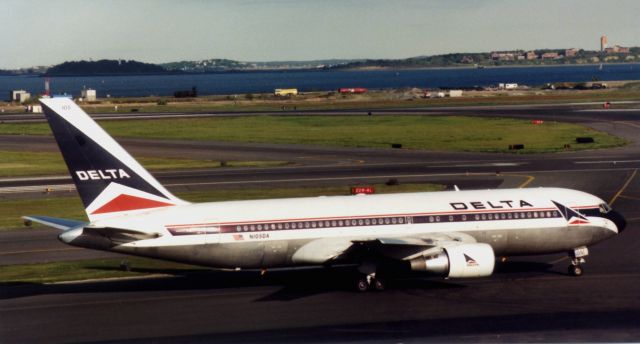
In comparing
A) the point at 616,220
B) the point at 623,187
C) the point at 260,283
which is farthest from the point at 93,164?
the point at 623,187

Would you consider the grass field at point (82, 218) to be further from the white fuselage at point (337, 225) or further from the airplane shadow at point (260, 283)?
the white fuselage at point (337, 225)

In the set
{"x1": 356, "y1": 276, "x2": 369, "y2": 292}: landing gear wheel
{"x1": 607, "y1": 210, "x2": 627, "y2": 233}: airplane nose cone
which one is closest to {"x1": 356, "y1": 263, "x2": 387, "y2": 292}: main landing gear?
{"x1": 356, "y1": 276, "x2": 369, "y2": 292}: landing gear wheel

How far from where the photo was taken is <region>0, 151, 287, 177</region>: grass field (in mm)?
91312

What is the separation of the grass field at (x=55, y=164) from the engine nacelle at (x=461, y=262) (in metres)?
54.7

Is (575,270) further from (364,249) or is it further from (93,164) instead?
(93,164)

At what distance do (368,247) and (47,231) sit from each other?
28.3m

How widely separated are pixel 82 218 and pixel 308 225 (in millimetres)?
26390

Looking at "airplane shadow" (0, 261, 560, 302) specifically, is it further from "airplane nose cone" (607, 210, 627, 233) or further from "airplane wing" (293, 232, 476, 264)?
"airplane nose cone" (607, 210, 627, 233)

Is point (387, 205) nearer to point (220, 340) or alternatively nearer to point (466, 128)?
point (220, 340)

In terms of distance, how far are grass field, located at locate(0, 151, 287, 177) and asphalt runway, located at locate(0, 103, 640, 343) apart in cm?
3769

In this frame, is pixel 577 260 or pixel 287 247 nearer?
pixel 287 247

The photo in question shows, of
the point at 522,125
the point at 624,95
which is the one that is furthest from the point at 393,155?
the point at 624,95

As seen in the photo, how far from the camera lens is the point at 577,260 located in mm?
43250

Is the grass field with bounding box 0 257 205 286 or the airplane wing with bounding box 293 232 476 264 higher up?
the airplane wing with bounding box 293 232 476 264
